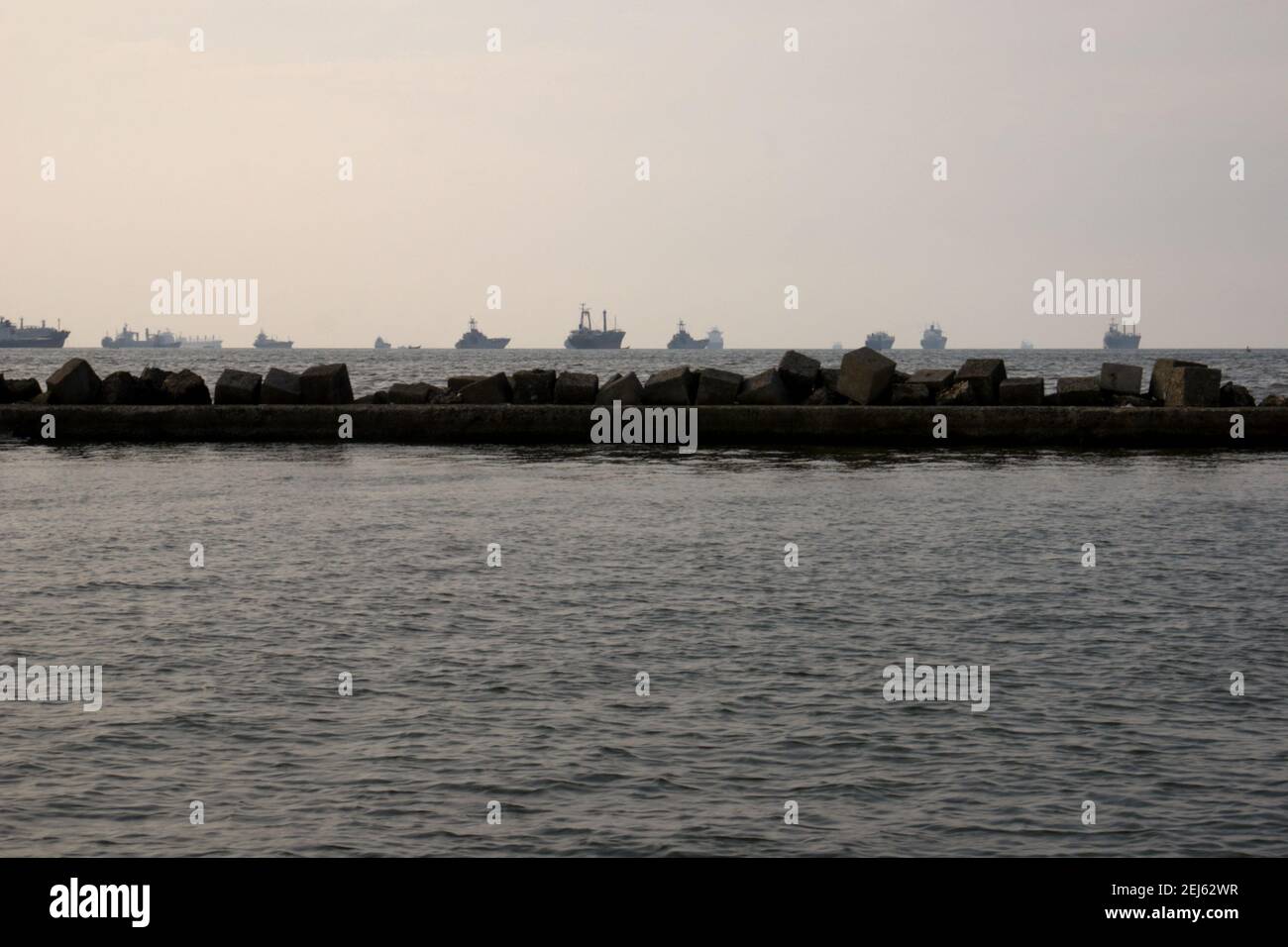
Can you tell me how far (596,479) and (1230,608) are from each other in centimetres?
1181

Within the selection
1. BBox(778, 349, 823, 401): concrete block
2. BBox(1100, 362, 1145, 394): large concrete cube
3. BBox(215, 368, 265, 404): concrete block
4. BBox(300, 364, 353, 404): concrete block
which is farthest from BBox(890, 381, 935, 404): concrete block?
BBox(215, 368, 265, 404): concrete block

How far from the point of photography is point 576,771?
7418 millimetres

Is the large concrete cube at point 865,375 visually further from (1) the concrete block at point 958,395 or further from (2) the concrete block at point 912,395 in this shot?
(1) the concrete block at point 958,395

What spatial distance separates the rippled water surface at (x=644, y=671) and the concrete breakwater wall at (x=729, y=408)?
8594mm

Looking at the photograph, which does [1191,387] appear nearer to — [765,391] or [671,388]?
[765,391]

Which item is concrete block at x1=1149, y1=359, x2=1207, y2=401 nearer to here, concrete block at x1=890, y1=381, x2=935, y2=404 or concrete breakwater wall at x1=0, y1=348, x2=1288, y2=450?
concrete breakwater wall at x1=0, y1=348, x2=1288, y2=450

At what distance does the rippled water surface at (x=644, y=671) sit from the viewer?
6742 millimetres

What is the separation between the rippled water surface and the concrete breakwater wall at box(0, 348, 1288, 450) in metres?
8.59

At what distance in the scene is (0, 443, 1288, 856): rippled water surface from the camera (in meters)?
6.74

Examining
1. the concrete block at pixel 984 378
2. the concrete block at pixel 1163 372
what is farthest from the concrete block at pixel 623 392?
the concrete block at pixel 1163 372
